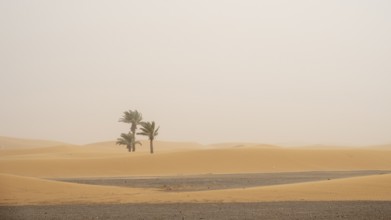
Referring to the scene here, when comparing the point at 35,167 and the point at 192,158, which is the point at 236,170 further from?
the point at 35,167

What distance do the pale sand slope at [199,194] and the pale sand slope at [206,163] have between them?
69.1ft

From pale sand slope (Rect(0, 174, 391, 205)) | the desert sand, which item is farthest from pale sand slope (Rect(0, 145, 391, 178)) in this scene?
pale sand slope (Rect(0, 174, 391, 205))

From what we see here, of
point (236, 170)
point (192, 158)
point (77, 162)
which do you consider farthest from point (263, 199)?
point (77, 162)

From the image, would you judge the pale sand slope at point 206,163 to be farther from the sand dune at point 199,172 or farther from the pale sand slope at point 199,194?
the pale sand slope at point 199,194

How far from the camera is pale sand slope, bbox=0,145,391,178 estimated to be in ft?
159

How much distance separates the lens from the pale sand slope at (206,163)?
4853 centimetres

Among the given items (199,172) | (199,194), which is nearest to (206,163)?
(199,172)

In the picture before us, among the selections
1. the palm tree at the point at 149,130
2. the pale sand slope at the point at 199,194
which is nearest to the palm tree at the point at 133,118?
the palm tree at the point at 149,130

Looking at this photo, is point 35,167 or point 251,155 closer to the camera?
point 35,167

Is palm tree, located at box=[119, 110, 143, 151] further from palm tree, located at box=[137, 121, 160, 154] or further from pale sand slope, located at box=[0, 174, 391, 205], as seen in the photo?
pale sand slope, located at box=[0, 174, 391, 205]

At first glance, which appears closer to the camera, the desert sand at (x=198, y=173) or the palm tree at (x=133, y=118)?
the desert sand at (x=198, y=173)

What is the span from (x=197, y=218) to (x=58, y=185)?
13.6m

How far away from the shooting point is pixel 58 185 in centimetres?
2666

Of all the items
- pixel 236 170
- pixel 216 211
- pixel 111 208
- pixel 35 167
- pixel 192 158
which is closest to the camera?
pixel 216 211
